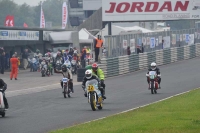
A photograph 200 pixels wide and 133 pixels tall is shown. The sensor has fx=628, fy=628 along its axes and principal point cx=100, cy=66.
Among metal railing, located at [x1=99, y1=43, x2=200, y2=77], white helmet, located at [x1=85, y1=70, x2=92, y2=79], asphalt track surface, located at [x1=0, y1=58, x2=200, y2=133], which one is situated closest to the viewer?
asphalt track surface, located at [x1=0, y1=58, x2=200, y2=133]

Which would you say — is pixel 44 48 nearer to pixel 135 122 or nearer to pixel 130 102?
pixel 130 102

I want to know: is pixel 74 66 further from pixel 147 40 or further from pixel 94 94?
pixel 94 94

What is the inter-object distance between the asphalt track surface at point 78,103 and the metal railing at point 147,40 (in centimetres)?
229

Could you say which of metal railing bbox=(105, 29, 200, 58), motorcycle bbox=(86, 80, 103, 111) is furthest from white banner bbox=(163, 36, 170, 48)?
motorcycle bbox=(86, 80, 103, 111)

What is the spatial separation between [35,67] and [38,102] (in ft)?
80.2

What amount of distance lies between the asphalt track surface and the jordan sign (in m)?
16.1

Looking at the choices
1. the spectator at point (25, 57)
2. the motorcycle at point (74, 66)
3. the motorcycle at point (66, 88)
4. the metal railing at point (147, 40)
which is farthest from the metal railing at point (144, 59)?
the motorcycle at point (66, 88)

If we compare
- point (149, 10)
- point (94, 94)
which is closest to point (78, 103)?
point (94, 94)

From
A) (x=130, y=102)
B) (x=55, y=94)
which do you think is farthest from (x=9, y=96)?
(x=130, y=102)

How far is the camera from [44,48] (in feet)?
172

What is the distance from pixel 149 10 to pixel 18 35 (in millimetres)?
11188

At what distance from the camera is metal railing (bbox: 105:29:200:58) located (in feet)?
120

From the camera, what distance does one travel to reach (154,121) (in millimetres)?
12773

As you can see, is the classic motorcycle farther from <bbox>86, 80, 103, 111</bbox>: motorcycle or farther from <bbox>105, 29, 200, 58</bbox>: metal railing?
<bbox>105, 29, 200, 58</bbox>: metal railing
